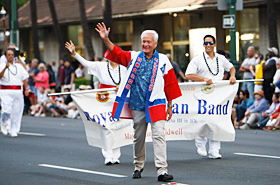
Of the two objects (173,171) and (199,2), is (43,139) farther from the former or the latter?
(199,2)

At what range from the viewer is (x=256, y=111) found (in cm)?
1706

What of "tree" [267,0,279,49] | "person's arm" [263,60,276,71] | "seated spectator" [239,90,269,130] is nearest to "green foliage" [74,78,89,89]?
"tree" [267,0,279,49]

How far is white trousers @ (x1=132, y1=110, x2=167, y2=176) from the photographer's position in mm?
8664

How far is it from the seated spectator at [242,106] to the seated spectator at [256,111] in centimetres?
34

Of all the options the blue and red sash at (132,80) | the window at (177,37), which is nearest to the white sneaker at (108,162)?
the blue and red sash at (132,80)

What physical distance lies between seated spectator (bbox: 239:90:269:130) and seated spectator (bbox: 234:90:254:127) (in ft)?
1.12

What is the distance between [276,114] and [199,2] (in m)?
8.86

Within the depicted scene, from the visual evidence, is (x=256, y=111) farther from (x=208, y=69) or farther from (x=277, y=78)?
(x=208, y=69)

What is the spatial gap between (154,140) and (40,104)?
→ 53.4 feet

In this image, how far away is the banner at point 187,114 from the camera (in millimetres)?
10578

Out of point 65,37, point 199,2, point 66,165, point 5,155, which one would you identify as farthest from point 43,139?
point 65,37

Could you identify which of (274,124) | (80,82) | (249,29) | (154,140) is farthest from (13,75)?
(249,29)

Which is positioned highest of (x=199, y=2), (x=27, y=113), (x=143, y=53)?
(x=199, y=2)

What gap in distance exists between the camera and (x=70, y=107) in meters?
22.8
